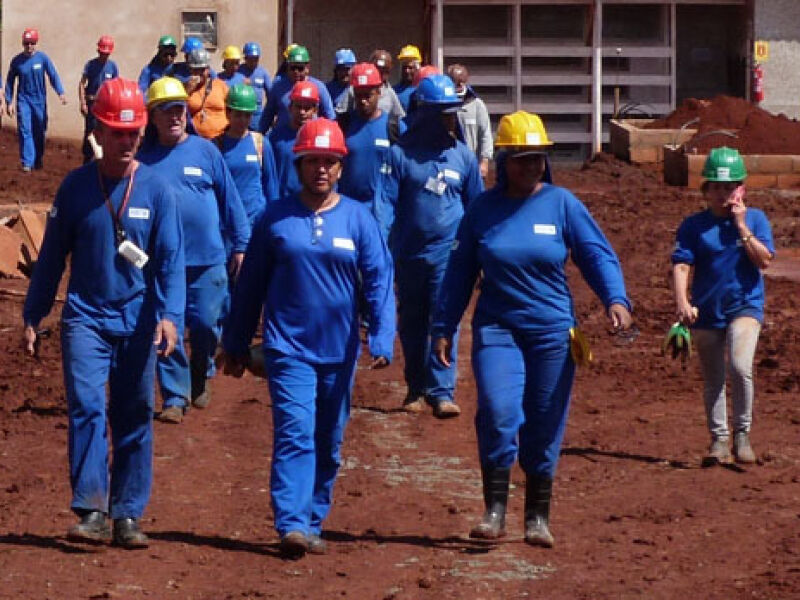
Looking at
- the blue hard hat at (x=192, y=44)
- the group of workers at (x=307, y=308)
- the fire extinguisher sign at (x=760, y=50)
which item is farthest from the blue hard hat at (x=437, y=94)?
the fire extinguisher sign at (x=760, y=50)

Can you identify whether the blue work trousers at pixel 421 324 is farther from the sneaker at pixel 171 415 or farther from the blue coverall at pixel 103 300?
the blue coverall at pixel 103 300

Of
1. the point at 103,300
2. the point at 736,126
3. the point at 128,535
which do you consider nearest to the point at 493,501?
the point at 128,535

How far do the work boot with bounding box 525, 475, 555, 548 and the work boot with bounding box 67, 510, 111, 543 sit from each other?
1.97 metres

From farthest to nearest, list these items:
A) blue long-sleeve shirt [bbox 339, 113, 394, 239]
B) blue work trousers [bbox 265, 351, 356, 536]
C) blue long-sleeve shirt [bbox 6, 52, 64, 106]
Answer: blue long-sleeve shirt [bbox 6, 52, 64, 106], blue long-sleeve shirt [bbox 339, 113, 394, 239], blue work trousers [bbox 265, 351, 356, 536]

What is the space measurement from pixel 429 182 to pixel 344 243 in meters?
3.84

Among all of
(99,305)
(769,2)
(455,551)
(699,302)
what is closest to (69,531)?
(99,305)

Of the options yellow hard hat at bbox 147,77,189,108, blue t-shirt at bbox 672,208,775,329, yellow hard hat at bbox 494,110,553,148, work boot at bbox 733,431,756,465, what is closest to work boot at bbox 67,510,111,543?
yellow hard hat at bbox 494,110,553,148

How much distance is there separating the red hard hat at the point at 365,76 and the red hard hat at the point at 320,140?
5492 millimetres

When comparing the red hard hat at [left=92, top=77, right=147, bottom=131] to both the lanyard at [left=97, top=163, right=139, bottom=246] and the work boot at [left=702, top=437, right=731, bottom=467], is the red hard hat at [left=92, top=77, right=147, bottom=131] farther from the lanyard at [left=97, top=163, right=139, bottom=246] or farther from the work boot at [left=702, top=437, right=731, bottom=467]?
the work boot at [left=702, top=437, right=731, bottom=467]

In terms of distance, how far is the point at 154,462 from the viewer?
39.4 ft

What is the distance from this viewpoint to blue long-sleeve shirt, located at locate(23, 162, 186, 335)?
9367mm

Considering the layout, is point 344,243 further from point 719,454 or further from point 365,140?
point 365,140

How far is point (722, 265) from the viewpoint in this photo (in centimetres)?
1179

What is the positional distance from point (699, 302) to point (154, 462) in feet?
10.5
